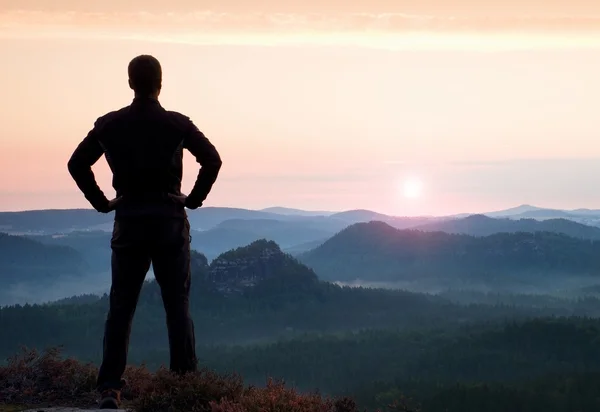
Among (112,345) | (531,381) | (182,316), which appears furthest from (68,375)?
(531,381)

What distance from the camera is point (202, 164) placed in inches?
479

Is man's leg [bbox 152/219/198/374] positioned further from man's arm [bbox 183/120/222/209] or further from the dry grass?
man's arm [bbox 183/120/222/209]

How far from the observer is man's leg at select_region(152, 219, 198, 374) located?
12263mm

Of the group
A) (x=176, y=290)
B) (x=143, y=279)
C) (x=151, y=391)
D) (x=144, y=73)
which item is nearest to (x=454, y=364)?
(x=176, y=290)

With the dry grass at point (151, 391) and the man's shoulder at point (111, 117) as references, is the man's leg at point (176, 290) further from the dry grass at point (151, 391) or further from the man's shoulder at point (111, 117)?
the man's shoulder at point (111, 117)

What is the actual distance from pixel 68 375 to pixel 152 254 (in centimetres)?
357

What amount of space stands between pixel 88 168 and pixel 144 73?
6.08ft

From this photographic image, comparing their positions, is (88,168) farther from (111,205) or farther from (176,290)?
(176,290)

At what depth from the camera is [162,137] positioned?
1219 cm

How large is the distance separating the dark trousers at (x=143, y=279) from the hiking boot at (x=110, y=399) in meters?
0.14

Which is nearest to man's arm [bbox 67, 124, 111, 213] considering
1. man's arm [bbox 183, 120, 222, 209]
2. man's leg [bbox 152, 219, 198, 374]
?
man's leg [bbox 152, 219, 198, 374]

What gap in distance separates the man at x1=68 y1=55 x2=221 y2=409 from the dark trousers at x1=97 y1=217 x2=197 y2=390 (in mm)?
17

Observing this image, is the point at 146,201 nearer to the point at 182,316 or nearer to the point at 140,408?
the point at 182,316

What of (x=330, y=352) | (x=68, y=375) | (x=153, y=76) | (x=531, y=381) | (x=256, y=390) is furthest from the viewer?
(x=330, y=352)
